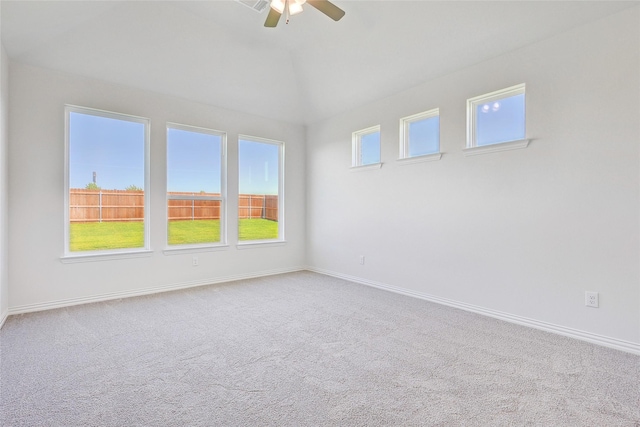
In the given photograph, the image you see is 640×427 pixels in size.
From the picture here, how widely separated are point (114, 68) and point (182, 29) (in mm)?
942

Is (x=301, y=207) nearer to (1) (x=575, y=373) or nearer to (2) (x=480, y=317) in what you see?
(2) (x=480, y=317)

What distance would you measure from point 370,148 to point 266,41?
2.08 metres

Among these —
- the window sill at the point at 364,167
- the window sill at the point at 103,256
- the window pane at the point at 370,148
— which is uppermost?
the window pane at the point at 370,148

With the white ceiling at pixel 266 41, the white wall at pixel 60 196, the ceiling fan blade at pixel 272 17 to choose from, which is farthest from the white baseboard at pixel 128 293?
the ceiling fan blade at pixel 272 17

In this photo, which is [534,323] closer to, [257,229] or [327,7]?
[327,7]

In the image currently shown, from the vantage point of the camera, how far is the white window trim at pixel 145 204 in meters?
3.48

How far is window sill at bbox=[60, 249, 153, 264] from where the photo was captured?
3.46 meters

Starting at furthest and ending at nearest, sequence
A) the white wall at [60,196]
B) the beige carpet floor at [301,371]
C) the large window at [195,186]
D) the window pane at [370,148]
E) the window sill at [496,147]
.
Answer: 1. the window pane at [370,148]
2. the large window at [195,186]
3. the white wall at [60,196]
4. the window sill at [496,147]
5. the beige carpet floor at [301,371]

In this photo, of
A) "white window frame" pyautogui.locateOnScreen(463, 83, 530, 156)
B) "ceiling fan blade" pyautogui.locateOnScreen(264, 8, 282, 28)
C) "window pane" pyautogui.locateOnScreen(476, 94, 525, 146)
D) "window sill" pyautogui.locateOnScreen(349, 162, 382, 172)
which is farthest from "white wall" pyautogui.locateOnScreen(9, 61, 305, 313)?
"window pane" pyautogui.locateOnScreen(476, 94, 525, 146)

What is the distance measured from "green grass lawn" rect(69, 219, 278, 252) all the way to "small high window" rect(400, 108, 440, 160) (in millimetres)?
2752

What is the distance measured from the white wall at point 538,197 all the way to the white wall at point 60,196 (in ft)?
8.93

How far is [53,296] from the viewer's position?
11.1ft

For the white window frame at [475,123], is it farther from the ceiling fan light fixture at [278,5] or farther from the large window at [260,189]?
the large window at [260,189]

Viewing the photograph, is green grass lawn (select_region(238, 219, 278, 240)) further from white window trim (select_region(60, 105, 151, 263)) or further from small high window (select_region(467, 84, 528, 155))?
small high window (select_region(467, 84, 528, 155))
